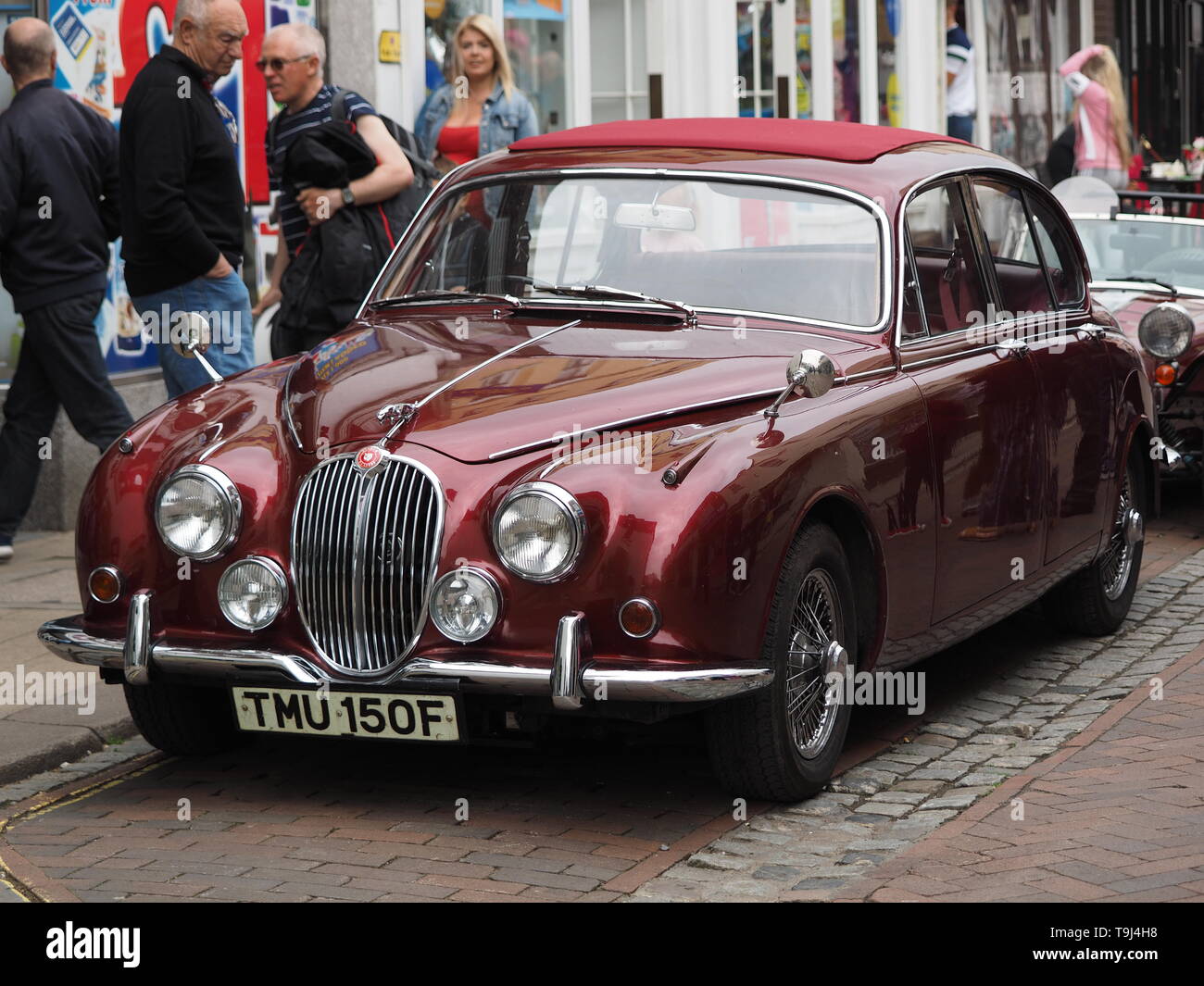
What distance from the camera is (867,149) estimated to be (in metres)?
6.43

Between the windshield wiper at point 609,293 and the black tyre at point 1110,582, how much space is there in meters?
2.23

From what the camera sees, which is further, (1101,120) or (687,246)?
(1101,120)

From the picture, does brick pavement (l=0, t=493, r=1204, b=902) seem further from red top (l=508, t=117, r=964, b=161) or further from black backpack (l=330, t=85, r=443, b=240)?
black backpack (l=330, t=85, r=443, b=240)

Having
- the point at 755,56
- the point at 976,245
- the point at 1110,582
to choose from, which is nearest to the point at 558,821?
the point at 976,245

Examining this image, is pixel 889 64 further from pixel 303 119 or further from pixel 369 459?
pixel 369 459

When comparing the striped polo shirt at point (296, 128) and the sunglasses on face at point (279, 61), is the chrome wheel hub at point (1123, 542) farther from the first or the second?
the sunglasses on face at point (279, 61)

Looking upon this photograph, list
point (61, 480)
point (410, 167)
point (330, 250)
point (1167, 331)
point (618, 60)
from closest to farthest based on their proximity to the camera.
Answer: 1. point (330, 250)
2. point (410, 167)
3. point (1167, 331)
4. point (61, 480)
5. point (618, 60)

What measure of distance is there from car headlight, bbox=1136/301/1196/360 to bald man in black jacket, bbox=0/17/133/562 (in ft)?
15.4

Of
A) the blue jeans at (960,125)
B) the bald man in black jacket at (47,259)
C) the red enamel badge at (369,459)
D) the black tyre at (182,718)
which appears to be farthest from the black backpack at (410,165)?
the blue jeans at (960,125)

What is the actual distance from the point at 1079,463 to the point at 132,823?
3.48 metres

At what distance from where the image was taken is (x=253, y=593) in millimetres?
5230

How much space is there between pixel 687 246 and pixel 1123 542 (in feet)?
8.20

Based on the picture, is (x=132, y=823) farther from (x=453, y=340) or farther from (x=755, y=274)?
(x=755, y=274)

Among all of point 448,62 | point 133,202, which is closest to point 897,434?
point 133,202
